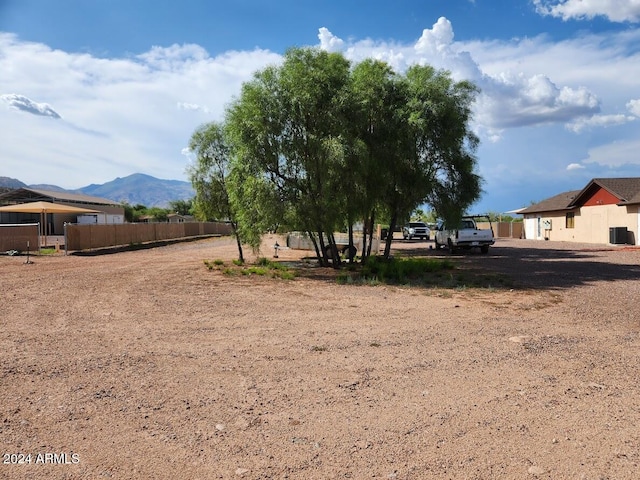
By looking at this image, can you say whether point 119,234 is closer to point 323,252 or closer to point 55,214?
point 55,214

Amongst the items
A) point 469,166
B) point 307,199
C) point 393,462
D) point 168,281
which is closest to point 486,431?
point 393,462

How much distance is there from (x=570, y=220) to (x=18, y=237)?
3936 cm

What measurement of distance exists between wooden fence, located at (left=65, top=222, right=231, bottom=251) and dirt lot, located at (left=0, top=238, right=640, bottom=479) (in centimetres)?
1891

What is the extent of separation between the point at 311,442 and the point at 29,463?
2049 millimetres

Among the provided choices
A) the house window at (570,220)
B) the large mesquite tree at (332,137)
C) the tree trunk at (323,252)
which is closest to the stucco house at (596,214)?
the house window at (570,220)

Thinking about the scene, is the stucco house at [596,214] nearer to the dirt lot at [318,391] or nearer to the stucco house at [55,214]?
the dirt lot at [318,391]

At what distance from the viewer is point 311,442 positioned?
153 inches

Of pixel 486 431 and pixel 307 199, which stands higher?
pixel 307 199

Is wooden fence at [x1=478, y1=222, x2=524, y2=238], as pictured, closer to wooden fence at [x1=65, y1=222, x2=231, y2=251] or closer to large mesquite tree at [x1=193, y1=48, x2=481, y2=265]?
wooden fence at [x1=65, y1=222, x2=231, y2=251]

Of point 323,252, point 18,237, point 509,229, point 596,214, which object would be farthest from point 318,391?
point 509,229

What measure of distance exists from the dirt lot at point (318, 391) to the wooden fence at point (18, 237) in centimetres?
1811

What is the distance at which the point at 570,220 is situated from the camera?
40.1m

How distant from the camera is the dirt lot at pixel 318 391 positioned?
3574 millimetres

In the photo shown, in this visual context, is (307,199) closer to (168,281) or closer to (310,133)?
(310,133)
